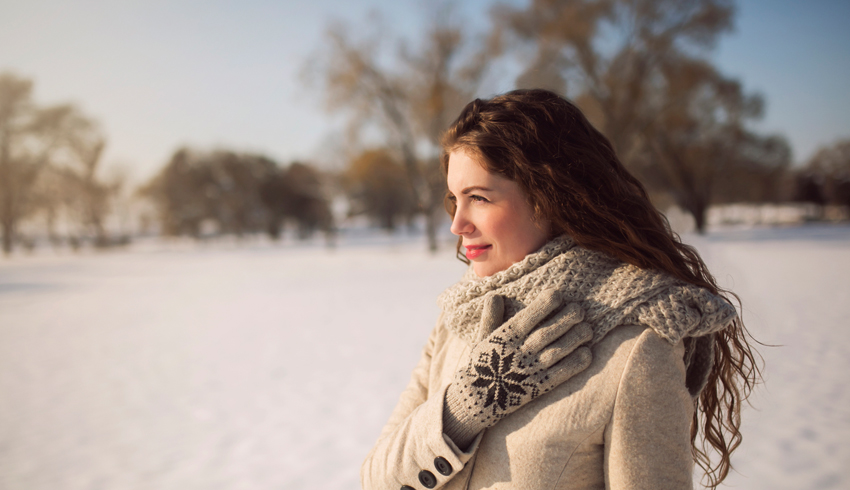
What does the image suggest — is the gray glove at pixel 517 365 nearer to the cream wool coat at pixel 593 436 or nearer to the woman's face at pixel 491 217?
the cream wool coat at pixel 593 436

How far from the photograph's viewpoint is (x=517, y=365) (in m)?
1.02

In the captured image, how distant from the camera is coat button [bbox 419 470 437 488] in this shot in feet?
3.66

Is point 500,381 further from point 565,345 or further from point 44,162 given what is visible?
point 44,162

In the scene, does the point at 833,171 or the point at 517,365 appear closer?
the point at 517,365

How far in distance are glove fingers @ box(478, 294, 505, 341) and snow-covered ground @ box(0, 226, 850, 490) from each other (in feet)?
3.74

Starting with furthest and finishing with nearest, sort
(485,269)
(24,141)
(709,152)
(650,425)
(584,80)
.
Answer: (709,152) → (24,141) → (584,80) → (485,269) → (650,425)

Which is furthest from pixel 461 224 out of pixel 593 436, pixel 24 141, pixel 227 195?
pixel 227 195

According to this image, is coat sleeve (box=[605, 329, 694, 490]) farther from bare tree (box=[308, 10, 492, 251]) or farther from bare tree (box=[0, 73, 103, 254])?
bare tree (box=[0, 73, 103, 254])

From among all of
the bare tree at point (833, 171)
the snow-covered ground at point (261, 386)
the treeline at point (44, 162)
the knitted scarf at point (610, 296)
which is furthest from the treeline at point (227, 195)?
the bare tree at point (833, 171)

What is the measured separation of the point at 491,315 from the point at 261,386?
14.5ft

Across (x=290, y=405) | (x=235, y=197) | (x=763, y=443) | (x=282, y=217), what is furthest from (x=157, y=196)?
(x=763, y=443)

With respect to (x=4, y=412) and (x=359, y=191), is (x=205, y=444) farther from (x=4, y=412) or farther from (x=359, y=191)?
(x=359, y=191)

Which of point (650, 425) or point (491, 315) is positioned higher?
point (491, 315)

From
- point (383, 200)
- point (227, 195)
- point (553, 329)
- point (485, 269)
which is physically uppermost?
point (227, 195)
